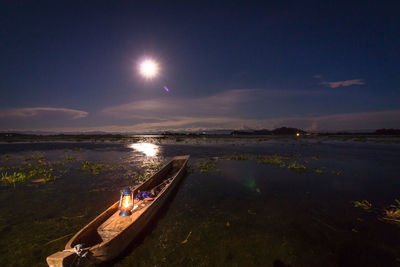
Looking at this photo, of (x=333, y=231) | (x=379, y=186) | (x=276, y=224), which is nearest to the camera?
(x=333, y=231)

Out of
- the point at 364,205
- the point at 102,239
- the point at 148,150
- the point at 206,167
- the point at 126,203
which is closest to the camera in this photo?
the point at 102,239

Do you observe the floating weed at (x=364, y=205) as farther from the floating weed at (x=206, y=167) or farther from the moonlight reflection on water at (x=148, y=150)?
the moonlight reflection on water at (x=148, y=150)

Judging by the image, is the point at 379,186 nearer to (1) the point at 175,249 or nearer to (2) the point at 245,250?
(2) the point at 245,250

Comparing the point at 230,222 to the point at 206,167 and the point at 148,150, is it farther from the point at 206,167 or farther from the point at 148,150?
the point at 148,150

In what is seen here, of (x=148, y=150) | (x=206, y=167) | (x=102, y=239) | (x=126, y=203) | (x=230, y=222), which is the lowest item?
(x=148, y=150)

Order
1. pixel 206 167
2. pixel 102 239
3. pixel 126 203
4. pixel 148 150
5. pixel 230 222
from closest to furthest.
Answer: pixel 102 239 → pixel 126 203 → pixel 230 222 → pixel 206 167 → pixel 148 150

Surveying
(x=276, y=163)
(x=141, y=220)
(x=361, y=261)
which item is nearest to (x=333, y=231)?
(x=361, y=261)

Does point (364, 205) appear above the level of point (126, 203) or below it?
below

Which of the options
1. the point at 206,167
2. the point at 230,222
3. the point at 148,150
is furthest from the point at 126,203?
the point at 148,150

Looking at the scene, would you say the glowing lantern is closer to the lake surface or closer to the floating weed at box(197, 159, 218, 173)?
the lake surface

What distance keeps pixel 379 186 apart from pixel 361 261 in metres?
11.1

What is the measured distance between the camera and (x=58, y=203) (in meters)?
9.48

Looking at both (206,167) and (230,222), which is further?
(206,167)

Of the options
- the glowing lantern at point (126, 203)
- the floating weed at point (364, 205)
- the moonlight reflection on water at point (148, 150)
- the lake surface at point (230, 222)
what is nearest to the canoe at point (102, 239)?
the glowing lantern at point (126, 203)
